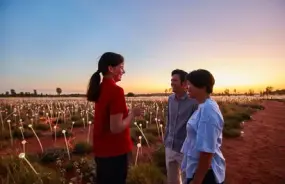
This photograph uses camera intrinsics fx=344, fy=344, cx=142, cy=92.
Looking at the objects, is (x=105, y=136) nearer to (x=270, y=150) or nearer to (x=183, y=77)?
(x=183, y=77)

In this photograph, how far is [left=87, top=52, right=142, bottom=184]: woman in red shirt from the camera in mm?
3168

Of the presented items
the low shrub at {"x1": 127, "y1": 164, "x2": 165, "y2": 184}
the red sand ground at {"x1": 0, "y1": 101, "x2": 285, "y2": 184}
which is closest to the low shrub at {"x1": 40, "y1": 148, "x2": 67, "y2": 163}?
the red sand ground at {"x1": 0, "y1": 101, "x2": 285, "y2": 184}

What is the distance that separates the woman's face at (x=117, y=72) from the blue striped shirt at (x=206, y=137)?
90 cm

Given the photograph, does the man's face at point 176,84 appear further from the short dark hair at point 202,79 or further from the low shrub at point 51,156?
the low shrub at point 51,156

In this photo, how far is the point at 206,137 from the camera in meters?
2.72

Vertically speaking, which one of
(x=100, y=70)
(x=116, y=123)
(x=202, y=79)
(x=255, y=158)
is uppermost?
(x=100, y=70)

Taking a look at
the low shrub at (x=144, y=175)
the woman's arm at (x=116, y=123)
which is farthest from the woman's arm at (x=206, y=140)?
the low shrub at (x=144, y=175)

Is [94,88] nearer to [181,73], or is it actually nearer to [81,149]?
[181,73]

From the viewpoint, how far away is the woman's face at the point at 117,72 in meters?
3.39

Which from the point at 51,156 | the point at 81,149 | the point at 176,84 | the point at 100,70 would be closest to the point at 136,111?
the point at 100,70

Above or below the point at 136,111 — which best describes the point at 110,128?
below

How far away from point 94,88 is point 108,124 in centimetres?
Answer: 38

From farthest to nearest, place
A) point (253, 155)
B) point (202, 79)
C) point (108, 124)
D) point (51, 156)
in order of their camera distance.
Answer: point (253, 155) < point (51, 156) < point (108, 124) < point (202, 79)

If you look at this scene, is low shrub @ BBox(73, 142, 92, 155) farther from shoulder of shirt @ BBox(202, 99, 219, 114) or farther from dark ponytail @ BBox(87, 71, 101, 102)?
shoulder of shirt @ BBox(202, 99, 219, 114)
